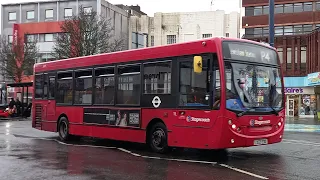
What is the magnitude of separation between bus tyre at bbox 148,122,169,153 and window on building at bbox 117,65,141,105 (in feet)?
3.45

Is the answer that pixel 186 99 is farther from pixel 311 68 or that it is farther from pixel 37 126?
pixel 311 68

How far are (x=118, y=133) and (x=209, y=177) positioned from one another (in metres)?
5.33

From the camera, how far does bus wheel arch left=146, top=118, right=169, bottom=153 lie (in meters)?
11.5

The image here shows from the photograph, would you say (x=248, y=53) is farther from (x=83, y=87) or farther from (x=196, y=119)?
(x=83, y=87)

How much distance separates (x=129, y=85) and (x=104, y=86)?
1.31 m

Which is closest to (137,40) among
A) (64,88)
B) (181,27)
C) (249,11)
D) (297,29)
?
(181,27)

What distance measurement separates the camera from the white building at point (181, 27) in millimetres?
57125

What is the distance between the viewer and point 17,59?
4397cm

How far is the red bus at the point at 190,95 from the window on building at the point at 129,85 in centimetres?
3

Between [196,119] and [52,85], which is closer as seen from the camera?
[196,119]

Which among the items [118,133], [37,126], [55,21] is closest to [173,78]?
[118,133]

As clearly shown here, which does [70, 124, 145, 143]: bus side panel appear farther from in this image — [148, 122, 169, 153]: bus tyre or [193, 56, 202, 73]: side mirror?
[193, 56, 202, 73]: side mirror

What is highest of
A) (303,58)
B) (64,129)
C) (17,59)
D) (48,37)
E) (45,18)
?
(45,18)

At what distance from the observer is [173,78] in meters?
11.2
